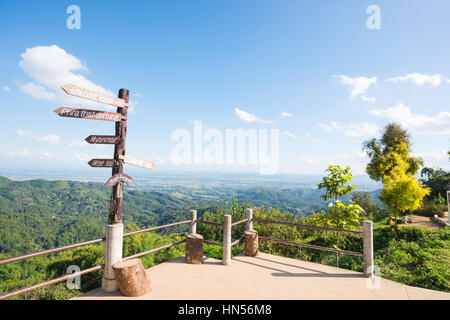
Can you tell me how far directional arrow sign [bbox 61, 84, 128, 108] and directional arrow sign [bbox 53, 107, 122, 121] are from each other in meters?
0.16

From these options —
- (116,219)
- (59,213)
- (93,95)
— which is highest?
(93,95)

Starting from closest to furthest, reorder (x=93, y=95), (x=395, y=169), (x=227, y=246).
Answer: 1. (x=93, y=95)
2. (x=227, y=246)
3. (x=395, y=169)

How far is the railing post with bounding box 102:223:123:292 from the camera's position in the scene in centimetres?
309

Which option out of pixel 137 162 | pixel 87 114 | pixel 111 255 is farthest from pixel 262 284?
pixel 87 114

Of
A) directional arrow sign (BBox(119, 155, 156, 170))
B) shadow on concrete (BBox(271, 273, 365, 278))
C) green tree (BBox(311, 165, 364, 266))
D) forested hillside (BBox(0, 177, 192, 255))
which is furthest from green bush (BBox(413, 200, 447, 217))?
forested hillside (BBox(0, 177, 192, 255))

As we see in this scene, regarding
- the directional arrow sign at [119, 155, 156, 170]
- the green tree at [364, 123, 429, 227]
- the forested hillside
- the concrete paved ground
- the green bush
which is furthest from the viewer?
the forested hillside

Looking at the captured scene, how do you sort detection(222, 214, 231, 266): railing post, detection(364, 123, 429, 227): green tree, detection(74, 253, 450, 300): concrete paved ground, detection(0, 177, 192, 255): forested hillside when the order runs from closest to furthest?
detection(74, 253, 450, 300): concrete paved ground
detection(222, 214, 231, 266): railing post
detection(364, 123, 429, 227): green tree
detection(0, 177, 192, 255): forested hillside

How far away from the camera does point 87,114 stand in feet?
10.3

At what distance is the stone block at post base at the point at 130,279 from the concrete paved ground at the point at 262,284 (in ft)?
0.31

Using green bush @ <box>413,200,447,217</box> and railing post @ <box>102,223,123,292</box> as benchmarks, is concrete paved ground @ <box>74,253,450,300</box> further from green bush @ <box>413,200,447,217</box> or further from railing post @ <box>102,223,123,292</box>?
green bush @ <box>413,200,447,217</box>

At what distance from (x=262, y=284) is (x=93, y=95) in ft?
11.9

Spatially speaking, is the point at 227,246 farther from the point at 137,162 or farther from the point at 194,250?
the point at 137,162

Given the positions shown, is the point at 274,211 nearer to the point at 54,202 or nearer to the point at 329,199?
the point at 329,199
